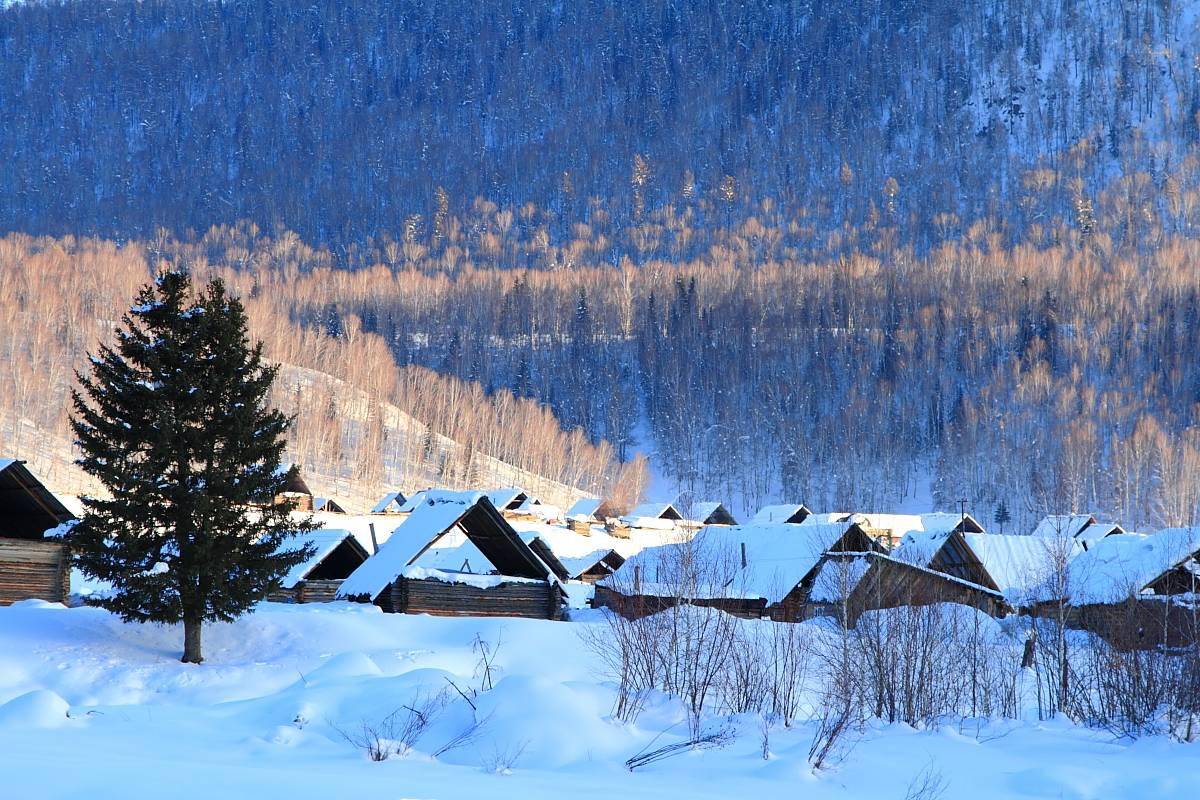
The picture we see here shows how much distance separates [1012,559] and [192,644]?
119 feet

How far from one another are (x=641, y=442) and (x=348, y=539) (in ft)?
395

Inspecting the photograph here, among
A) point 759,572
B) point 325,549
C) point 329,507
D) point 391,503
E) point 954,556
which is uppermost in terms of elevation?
point 325,549

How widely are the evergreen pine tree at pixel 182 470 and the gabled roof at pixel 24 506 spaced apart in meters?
4.26

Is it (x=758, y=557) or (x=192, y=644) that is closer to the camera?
(x=192, y=644)

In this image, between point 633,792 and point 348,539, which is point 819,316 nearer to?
point 348,539

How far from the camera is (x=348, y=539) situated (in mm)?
37500

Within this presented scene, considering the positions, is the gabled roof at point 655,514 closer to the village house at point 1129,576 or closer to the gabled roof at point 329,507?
the gabled roof at point 329,507

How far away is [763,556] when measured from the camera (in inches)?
1570

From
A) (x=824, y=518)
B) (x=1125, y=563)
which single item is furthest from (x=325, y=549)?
(x=824, y=518)

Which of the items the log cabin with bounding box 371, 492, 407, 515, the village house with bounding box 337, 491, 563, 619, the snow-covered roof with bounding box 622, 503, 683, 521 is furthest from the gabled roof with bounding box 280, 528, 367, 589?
the snow-covered roof with bounding box 622, 503, 683, 521

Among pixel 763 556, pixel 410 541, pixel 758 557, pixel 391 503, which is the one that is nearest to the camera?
pixel 410 541

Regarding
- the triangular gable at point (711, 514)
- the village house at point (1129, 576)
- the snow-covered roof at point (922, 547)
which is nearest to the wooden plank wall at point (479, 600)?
the snow-covered roof at point (922, 547)

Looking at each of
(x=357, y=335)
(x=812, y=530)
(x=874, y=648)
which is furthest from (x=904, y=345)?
(x=874, y=648)

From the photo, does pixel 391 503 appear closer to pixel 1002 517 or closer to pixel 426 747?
pixel 1002 517
